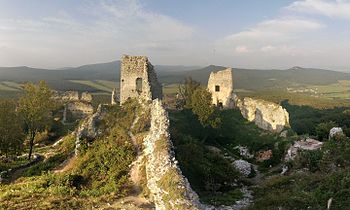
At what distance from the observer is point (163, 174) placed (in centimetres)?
1579

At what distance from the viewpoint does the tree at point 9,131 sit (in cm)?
2731

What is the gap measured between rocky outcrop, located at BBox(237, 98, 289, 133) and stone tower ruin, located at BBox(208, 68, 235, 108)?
14.4 ft

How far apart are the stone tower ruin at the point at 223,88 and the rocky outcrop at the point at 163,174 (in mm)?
25967

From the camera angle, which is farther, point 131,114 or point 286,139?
point 286,139

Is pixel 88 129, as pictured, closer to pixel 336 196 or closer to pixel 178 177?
pixel 178 177

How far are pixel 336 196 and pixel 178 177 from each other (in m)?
6.96

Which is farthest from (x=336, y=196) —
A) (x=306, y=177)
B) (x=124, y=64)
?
(x=124, y=64)

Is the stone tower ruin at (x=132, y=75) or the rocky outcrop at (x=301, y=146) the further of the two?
the stone tower ruin at (x=132, y=75)

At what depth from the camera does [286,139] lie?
32.8m

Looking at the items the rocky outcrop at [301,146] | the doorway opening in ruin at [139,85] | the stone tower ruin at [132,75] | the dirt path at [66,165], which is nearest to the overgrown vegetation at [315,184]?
the rocky outcrop at [301,146]

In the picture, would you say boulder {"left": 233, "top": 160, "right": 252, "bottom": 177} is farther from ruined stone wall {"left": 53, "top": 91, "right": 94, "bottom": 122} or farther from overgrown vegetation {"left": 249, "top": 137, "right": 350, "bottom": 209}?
ruined stone wall {"left": 53, "top": 91, "right": 94, "bottom": 122}

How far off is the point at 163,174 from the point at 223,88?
3391 centimetres

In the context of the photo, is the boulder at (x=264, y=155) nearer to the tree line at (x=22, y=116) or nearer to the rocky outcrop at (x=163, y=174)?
the rocky outcrop at (x=163, y=174)

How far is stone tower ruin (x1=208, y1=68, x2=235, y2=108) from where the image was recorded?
48.2 metres
